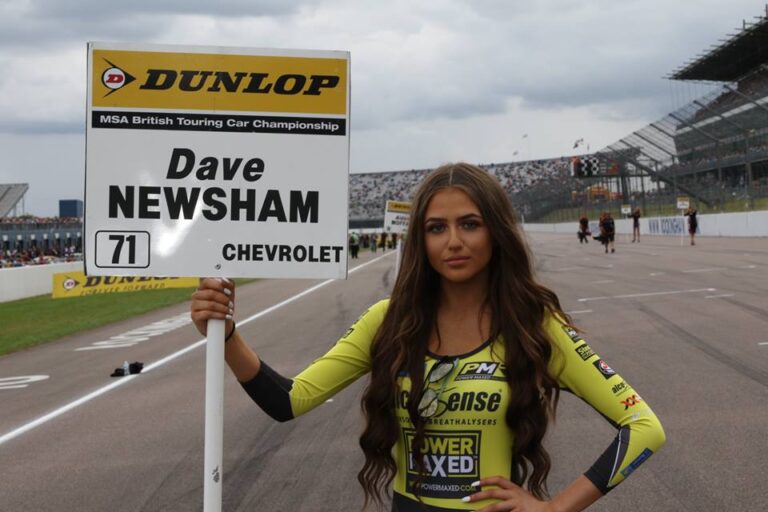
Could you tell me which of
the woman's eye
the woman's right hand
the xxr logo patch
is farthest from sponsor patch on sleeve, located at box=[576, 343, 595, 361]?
the woman's right hand

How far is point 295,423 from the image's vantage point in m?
7.14

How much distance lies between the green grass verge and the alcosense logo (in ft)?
41.5

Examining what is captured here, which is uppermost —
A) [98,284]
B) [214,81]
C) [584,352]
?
[214,81]

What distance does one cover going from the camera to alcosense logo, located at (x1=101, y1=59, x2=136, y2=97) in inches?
108

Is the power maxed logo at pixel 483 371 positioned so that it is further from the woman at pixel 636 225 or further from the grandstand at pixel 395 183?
the grandstand at pixel 395 183

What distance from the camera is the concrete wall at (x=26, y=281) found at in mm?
27125

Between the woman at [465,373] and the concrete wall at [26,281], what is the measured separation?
26.7 metres

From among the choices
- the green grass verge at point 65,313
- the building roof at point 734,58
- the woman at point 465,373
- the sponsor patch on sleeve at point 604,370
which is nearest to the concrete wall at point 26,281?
the green grass verge at point 65,313

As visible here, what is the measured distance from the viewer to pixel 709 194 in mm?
40094

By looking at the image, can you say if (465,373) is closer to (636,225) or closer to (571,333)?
(571,333)

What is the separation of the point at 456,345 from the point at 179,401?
643 cm

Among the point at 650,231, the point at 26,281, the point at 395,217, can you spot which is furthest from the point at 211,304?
Answer: the point at 650,231

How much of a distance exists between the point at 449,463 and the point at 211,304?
85cm

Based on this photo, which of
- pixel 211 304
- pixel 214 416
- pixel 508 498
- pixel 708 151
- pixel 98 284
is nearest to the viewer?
pixel 508 498
